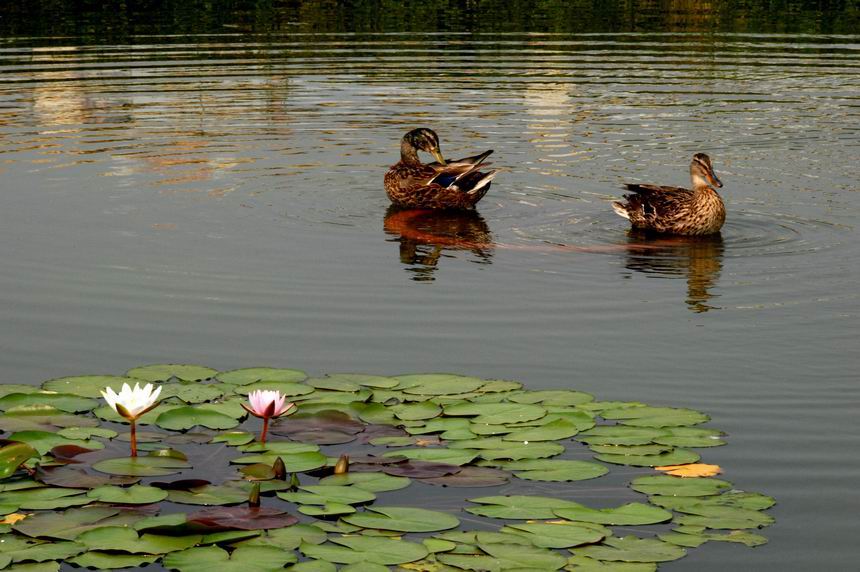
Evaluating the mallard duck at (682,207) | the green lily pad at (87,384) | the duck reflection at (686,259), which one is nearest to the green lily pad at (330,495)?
the green lily pad at (87,384)

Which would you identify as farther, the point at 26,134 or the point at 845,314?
the point at 26,134

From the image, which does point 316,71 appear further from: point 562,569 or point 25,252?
point 562,569

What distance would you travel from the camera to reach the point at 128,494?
22.5ft

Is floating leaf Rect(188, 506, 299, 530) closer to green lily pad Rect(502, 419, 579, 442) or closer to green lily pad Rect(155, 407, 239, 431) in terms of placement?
green lily pad Rect(155, 407, 239, 431)

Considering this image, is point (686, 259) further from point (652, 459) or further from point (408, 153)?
point (652, 459)

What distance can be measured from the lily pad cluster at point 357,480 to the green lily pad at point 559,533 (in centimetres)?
1

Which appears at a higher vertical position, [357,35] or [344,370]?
[357,35]

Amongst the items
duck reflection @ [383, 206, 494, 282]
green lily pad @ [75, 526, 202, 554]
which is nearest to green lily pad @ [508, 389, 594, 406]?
green lily pad @ [75, 526, 202, 554]

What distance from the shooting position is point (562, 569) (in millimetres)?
6156

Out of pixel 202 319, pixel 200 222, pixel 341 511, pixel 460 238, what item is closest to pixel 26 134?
pixel 200 222

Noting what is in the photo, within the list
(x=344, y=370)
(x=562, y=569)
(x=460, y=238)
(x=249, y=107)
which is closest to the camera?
(x=562, y=569)

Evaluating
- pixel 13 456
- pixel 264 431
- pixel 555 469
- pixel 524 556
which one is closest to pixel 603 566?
pixel 524 556

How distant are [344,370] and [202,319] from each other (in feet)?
5.90

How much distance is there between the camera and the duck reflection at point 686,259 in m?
11.7
